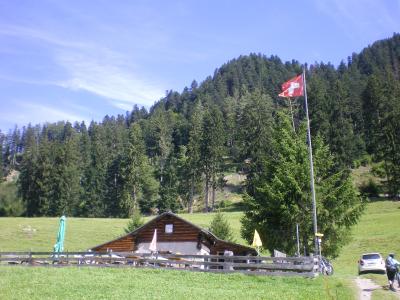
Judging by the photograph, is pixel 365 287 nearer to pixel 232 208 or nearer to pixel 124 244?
pixel 124 244

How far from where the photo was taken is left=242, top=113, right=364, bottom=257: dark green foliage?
1236 inches

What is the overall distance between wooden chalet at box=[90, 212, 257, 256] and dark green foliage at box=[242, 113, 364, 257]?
227 cm

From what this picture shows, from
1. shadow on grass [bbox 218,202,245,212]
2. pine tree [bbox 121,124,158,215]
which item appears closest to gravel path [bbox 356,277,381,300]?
shadow on grass [bbox 218,202,245,212]

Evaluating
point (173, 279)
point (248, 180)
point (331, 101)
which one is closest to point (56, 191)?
Answer: point (248, 180)

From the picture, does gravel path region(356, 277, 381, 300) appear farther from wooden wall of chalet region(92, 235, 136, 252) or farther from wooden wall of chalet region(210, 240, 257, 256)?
wooden wall of chalet region(92, 235, 136, 252)

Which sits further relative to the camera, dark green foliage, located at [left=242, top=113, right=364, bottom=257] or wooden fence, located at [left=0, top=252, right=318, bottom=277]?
dark green foliage, located at [left=242, top=113, right=364, bottom=257]

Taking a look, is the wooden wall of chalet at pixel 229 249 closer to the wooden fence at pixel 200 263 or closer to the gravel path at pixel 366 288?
the wooden fence at pixel 200 263

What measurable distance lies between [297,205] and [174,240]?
31.5 feet

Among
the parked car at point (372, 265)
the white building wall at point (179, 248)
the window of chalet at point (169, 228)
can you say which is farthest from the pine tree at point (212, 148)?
the parked car at point (372, 265)

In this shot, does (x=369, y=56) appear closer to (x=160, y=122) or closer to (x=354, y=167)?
(x=160, y=122)

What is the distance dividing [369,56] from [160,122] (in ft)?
360

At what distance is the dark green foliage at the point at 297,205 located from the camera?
31.4 m

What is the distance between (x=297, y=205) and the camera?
102ft

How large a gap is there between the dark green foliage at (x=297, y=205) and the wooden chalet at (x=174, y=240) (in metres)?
2.27
